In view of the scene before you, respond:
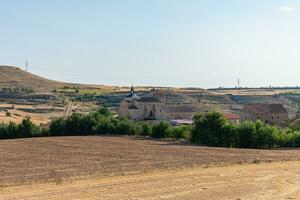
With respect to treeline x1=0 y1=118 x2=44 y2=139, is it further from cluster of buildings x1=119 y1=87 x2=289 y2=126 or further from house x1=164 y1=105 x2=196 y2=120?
house x1=164 y1=105 x2=196 y2=120

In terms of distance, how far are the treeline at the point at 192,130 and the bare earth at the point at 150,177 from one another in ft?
63.5

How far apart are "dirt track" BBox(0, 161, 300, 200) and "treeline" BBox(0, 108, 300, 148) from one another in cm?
3104

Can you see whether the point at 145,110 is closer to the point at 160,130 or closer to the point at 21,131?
the point at 21,131

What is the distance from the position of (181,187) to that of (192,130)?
44601 millimetres

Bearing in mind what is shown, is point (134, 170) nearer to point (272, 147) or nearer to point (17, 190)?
point (17, 190)

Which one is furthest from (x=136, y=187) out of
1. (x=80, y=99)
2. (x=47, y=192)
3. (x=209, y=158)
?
(x=80, y=99)

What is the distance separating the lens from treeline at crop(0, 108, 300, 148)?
218 ft

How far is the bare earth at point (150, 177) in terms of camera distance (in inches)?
1044

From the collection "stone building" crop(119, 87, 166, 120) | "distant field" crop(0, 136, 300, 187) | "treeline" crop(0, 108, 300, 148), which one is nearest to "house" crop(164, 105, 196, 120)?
"stone building" crop(119, 87, 166, 120)

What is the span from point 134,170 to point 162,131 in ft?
147

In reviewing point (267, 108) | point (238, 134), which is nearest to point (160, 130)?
point (238, 134)

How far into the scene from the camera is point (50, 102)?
17850 cm

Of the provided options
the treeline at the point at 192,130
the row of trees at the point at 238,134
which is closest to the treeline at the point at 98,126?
the treeline at the point at 192,130

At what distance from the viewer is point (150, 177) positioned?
3297cm
